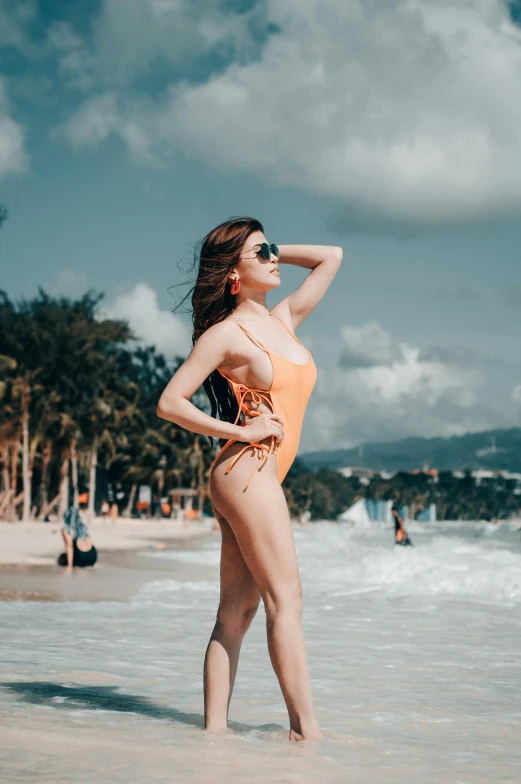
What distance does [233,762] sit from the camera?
10.3 feet

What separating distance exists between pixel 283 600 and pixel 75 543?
1166 centimetres

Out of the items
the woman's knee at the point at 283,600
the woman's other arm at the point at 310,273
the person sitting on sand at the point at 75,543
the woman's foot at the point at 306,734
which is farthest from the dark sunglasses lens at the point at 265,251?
the person sitting on sand at the point at 75,543

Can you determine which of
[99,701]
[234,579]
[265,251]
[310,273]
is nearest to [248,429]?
[234,579]

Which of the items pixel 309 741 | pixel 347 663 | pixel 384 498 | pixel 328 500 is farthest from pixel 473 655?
pixel 384 498

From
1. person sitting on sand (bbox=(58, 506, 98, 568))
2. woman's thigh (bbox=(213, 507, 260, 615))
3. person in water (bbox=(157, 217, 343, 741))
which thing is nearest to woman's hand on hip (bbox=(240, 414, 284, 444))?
person in water (bbox=(157, 217, 343, 741))

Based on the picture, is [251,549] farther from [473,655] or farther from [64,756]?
[473,655]

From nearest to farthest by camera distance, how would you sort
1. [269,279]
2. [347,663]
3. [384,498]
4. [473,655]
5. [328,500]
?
[269,279] < [347,663] < [473,655] < [328,500] < [384,498]

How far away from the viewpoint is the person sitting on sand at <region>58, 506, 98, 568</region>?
13.9m

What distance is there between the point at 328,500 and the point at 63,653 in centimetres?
14428

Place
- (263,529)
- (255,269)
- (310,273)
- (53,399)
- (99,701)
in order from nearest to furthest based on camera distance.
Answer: (263,529)
(255,269)
(310,273)
(99,701)
(53,399)

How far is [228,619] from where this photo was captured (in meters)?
3.48

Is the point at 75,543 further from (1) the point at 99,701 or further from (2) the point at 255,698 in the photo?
(1) the point at 99,701

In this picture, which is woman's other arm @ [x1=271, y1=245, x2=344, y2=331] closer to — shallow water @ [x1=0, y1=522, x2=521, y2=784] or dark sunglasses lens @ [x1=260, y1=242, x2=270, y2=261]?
dark sunglasses lens @ [x1=260, y1=242, x2=270, y2=261]

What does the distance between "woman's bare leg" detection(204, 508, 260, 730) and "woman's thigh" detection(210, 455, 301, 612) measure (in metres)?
0.14
